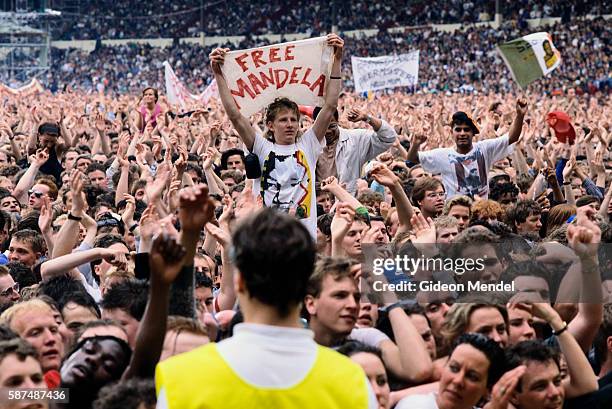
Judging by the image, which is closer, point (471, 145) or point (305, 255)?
point (305, 255)

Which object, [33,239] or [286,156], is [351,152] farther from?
[33,239]

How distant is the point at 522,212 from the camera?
848cm

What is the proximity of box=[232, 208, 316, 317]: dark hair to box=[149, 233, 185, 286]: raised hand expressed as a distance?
13.0 inches

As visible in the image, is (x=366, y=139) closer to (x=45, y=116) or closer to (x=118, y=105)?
(x=45, y=116)

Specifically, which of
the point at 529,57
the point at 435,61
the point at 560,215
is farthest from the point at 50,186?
the point at 435,61

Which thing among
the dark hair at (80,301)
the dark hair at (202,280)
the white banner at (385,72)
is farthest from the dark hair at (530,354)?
the white banner at (385,72)

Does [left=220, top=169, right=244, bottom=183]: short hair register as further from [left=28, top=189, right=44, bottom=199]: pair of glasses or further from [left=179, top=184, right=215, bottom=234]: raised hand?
[left=179, top=184, right=215, bottom=234]: raised hand

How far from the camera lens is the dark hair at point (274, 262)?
3074 millimetres

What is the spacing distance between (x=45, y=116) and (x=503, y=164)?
19.0 ft

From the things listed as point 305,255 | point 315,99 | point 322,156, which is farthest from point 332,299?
point 322,156

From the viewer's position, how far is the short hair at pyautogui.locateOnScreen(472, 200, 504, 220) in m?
7.96

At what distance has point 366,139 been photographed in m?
9.46

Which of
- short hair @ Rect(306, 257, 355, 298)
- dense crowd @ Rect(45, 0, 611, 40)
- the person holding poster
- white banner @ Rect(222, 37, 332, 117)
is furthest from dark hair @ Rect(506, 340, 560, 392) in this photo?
dense crowd @ Rect(45, 0, 611, 40)

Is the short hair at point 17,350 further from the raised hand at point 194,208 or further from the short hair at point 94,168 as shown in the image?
the short hair at point 94,168
